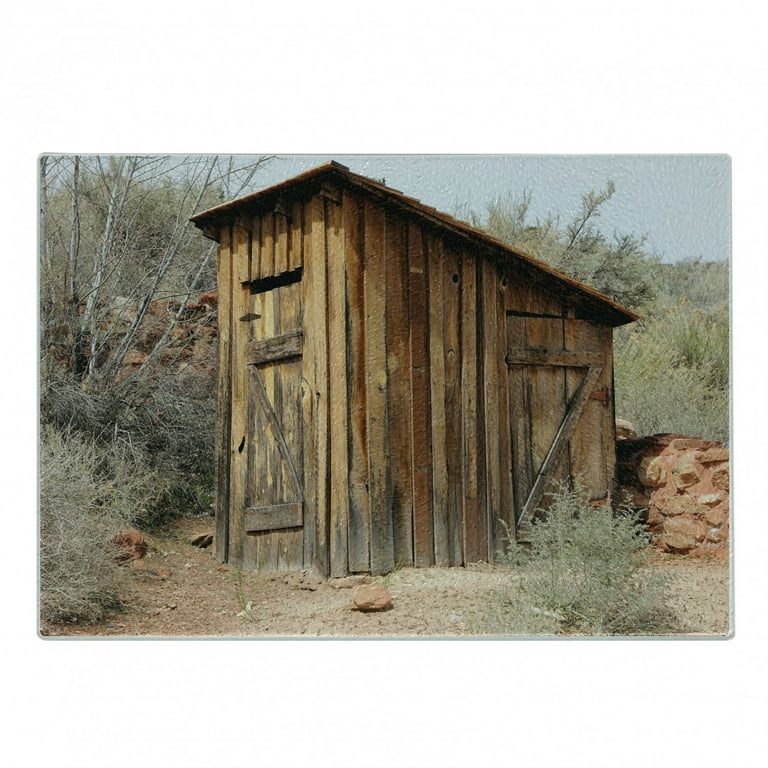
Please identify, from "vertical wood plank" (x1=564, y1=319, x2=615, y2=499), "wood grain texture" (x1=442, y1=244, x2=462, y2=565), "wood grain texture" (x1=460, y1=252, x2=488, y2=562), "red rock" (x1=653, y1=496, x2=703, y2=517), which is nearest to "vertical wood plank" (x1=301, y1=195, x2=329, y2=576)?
"wood grain texture" (x1=442, y1=244, x2=462, y2=565)

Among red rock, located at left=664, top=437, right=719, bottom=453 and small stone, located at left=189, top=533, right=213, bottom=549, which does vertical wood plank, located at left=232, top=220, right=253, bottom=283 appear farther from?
red rock, located at left=664, top=437, right=719, bottom=453

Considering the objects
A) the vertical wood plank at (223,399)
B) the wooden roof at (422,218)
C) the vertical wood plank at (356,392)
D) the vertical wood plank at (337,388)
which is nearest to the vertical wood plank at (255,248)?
the wooden roof at (422,218)

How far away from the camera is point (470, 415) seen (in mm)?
6219

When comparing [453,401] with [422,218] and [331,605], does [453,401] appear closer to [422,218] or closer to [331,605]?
[422,218]

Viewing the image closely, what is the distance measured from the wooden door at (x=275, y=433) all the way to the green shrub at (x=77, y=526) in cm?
100

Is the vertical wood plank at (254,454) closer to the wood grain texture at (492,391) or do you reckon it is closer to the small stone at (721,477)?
the wood grain texture at (492,391)

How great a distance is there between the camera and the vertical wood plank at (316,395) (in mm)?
5930

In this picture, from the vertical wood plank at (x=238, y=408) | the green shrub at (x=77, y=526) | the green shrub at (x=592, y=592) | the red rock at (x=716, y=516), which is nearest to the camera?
the green shrub at (x=592, y=592)

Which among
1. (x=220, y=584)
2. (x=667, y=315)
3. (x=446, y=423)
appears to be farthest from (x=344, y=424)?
(x=667, y=315)

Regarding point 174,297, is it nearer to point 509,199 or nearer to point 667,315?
point 509,199

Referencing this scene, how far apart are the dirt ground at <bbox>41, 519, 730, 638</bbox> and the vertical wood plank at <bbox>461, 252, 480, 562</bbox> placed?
0.66 ft

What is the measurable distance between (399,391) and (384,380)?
5.5 inches

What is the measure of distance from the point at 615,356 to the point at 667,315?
0.95 metres

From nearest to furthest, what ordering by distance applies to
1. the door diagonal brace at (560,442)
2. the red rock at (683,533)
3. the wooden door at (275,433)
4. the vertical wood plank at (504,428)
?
the red rock at (683,533)
the wooden door at (275,433)
the vertical wood plank at (504,428)
the door diagonal brace at (560,442)
